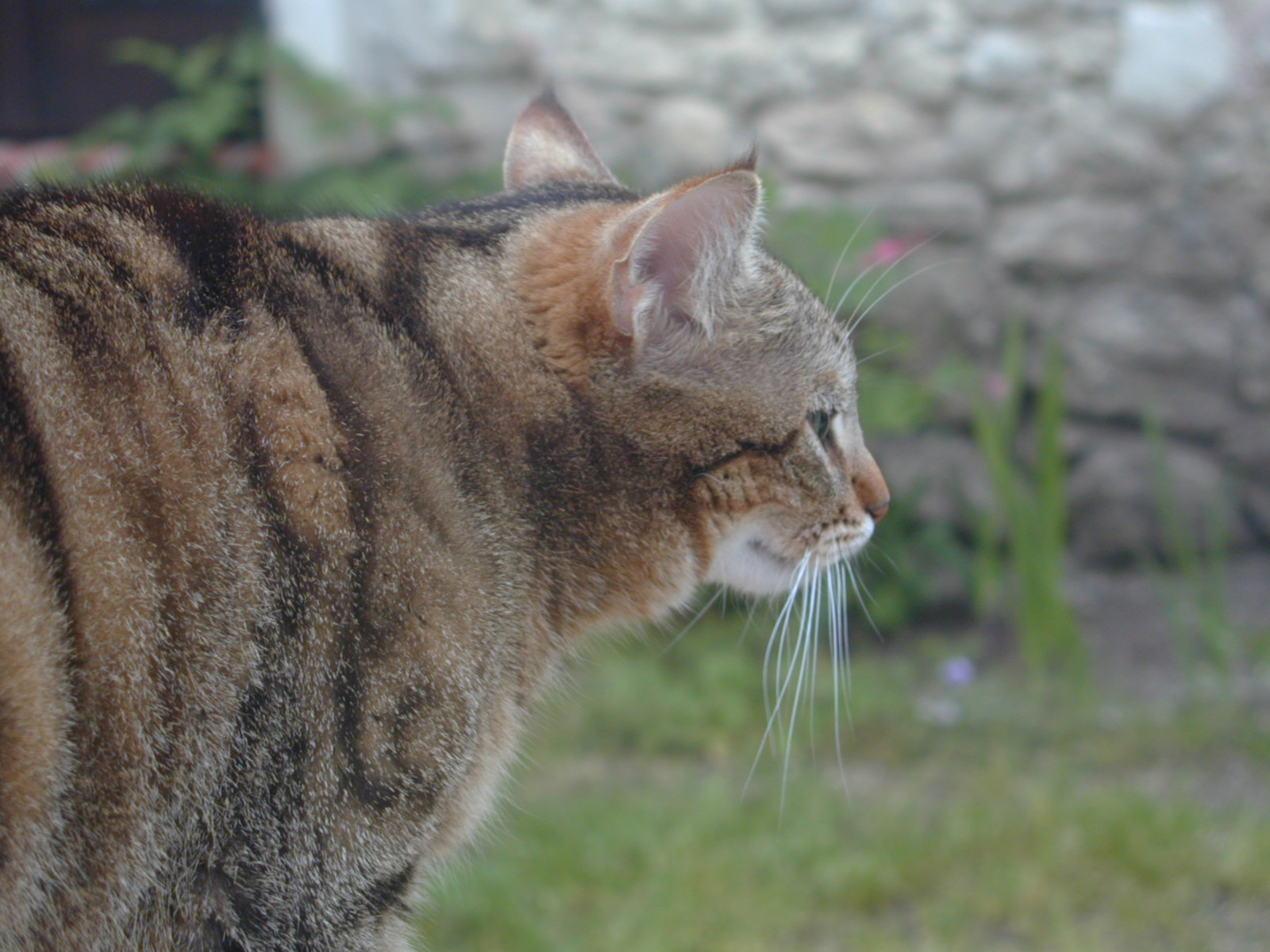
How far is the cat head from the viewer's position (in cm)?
161

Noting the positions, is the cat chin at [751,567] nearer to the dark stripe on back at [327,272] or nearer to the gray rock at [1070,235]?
the dark stripe on back at [327,272]

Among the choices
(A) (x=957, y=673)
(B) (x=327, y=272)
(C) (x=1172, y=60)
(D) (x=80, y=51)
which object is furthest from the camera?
(D) (x=80, y=51)

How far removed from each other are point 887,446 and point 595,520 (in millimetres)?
2555

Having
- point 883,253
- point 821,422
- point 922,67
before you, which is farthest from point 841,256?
point 922,67

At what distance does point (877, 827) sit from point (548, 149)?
1.93 meters

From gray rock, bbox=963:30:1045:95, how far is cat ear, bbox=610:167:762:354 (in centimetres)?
269

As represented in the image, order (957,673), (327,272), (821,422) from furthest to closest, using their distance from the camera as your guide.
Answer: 1. (957,673)
2. (821,422)
3. (327,272)

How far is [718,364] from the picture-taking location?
1.74m

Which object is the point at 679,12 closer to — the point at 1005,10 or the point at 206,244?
the point at 1005,10

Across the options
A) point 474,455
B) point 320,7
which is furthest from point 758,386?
point 320,7

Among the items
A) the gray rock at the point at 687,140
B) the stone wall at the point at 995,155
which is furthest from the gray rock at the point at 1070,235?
the gray rock at the point at 687,140

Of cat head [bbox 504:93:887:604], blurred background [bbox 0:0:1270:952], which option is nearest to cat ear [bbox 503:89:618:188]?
cat head [bbox 504:93:887:604]

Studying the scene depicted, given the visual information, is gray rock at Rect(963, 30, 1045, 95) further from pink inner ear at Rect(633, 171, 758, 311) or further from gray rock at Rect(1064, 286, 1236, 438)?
pink inner ear at Rect(633, 171, 758, 311)

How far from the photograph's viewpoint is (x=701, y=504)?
1783mm
